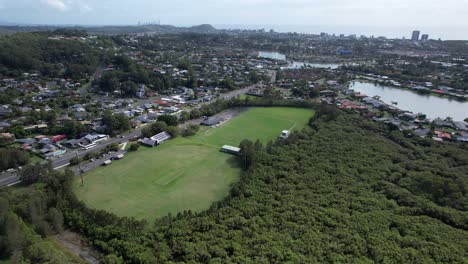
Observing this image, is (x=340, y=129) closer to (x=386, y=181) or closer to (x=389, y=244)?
(x=386, y=181)

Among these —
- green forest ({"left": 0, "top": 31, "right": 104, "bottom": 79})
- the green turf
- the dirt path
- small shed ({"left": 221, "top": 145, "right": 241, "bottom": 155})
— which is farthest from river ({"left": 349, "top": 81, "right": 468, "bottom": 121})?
green forest ({"left": 0, "top": 31, "right": 104, "bottom": 79})

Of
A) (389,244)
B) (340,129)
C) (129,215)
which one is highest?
(340,129)

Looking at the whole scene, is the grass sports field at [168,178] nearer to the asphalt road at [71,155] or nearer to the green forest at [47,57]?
the asphalt road at [71,155]

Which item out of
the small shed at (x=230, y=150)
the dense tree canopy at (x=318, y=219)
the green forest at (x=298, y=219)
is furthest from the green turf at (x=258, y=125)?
the green forest at (x=298, y=219)

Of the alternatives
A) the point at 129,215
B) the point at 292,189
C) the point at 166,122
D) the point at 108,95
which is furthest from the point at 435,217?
the point at 108,95

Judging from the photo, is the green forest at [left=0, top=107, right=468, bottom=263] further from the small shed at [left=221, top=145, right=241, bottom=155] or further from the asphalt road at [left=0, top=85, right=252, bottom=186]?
the small shed at [left=221, top=145, right=241, bottom=155]

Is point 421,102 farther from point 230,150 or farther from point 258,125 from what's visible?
point 230,150
